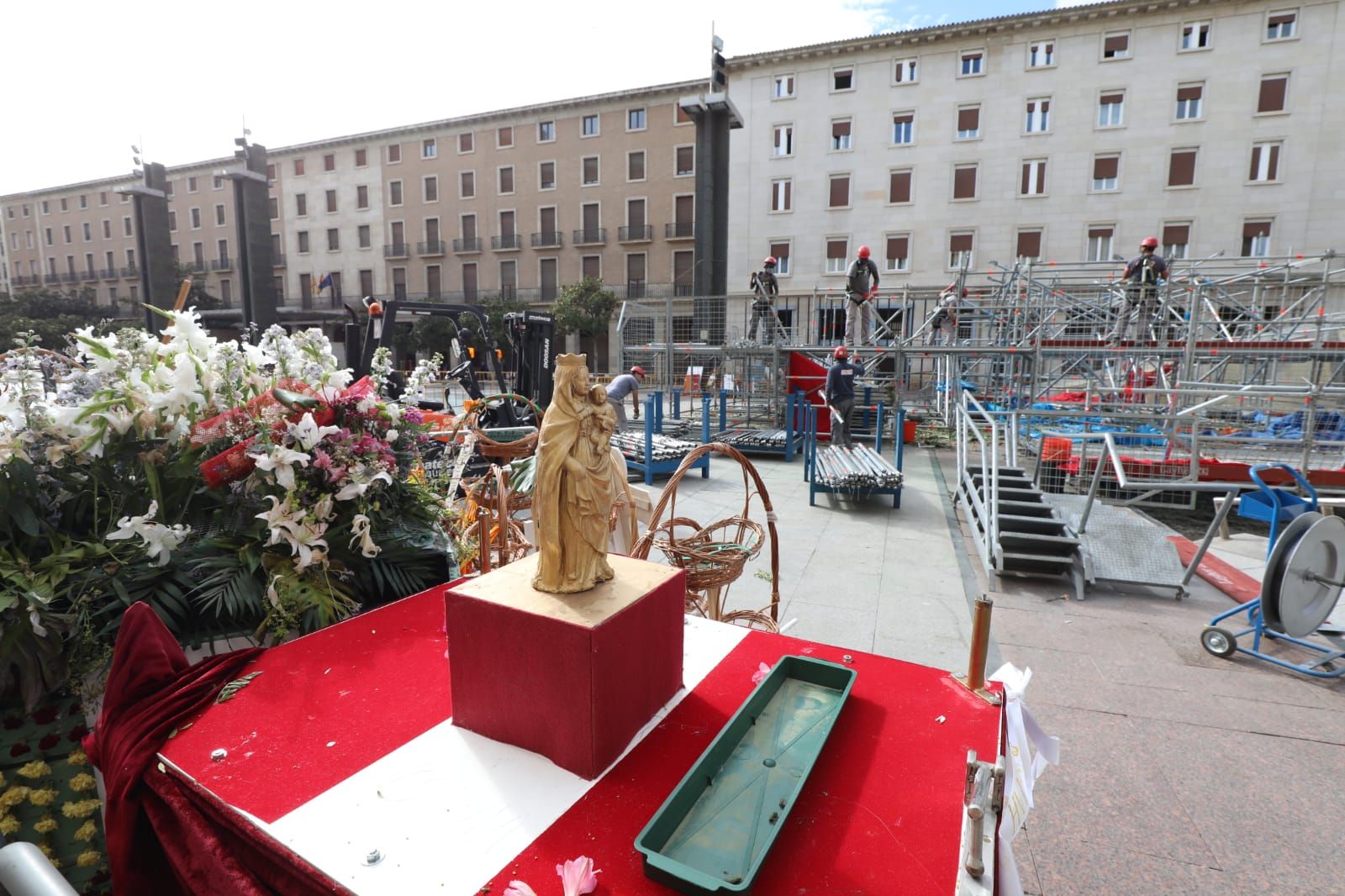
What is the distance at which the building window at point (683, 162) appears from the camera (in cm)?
3416

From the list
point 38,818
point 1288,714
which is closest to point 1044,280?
point 1288,714

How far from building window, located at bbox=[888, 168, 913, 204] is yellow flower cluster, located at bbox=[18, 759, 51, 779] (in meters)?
29.6

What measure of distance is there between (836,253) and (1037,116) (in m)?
9.06

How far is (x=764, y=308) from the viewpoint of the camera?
1327 cm

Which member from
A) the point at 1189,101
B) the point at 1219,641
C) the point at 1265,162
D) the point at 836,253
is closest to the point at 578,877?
the point at 1219,641

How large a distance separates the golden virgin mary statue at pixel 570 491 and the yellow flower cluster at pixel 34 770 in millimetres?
1610

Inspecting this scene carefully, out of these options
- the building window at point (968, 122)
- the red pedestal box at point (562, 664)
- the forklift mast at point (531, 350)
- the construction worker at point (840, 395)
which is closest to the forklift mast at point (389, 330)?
the forklift mast at point (531, 350)

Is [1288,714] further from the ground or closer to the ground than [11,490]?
closer to the ground

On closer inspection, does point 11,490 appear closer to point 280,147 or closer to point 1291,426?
point 1291,426

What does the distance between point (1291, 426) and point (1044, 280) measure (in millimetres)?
6066

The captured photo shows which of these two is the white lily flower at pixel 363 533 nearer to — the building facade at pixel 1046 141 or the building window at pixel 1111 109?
the building facade at pixel 1046 141

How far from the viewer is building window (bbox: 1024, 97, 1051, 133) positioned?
25.1 metres

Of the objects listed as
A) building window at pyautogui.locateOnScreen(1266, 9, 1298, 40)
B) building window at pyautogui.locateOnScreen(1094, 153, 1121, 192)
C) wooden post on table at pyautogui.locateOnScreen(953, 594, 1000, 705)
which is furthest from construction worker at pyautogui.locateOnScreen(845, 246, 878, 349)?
building window at pyautogui.locateOnScreen(1266, 9, 1298, 40)

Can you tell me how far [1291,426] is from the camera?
27.3 feet
